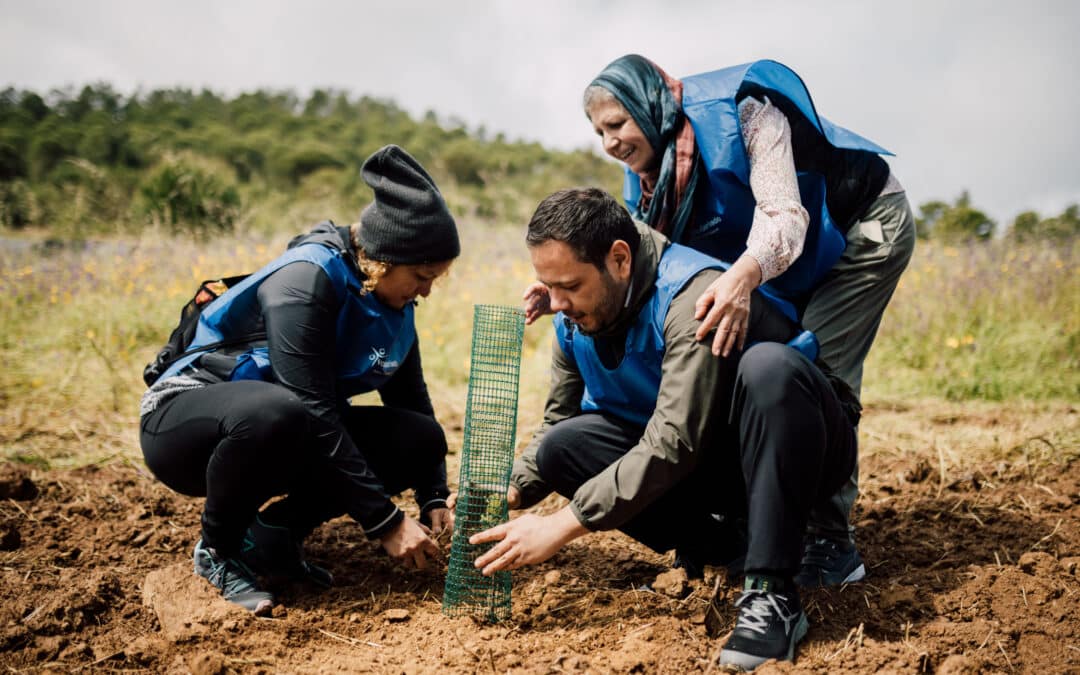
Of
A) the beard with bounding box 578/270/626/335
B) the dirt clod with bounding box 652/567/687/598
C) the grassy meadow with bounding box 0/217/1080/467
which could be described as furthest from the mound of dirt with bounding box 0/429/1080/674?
the grassy meadow with bounding box 0/217/1080/467

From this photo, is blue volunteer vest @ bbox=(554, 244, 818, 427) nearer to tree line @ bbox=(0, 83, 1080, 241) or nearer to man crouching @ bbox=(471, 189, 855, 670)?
man crouching @ bbox=(471, 189, 855, 670)

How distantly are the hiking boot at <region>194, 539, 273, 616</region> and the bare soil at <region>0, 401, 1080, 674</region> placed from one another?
5cm

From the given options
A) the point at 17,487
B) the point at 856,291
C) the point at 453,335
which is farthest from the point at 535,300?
the point at 453,335

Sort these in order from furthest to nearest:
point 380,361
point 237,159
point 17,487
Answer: point 237,159 → point 17,487 → point 380,361

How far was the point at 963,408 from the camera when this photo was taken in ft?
15.4

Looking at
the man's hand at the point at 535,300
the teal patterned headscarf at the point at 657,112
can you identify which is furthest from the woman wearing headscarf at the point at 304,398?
the teal patterned headscarf at the point at 657,112

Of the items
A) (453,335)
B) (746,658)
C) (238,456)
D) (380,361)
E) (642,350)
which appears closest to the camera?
(746,658)

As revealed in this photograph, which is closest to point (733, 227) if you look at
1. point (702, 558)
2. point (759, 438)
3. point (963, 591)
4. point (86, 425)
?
point (759, 438)

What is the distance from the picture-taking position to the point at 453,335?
6602 mm

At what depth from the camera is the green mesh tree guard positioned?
89.7 inches

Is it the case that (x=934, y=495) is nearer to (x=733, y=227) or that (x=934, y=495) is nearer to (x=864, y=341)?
(x=864, y=341)

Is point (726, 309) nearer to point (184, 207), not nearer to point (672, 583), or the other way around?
point (672, 583)

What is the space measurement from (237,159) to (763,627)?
27099 millimetres

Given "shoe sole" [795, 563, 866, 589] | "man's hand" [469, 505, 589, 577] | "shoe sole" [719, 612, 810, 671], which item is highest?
"man's hand" [469, 505, 589, 577]
